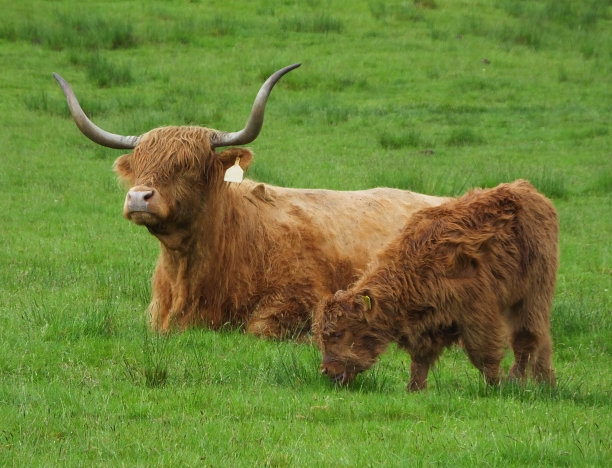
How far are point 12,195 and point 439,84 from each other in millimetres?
8112

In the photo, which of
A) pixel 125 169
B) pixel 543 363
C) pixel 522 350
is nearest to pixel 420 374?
pixel 522 350

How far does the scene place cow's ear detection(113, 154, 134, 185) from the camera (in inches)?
307

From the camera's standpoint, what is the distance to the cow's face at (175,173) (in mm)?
7284

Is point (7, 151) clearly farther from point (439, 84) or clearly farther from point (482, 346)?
point (482, 346)

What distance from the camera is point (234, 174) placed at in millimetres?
7570

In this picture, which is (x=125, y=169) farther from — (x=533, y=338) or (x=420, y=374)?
(x=533, y=338)

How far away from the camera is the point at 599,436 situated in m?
4.81

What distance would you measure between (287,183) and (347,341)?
7124 millimetres

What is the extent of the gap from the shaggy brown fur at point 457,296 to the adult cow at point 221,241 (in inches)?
67.7

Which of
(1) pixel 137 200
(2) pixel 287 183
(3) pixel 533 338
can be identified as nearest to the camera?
(3) pixel 533 338

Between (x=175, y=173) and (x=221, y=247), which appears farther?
(x=221, y=247)

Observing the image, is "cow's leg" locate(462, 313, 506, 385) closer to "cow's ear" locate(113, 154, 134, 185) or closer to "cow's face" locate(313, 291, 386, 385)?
"cow's face" locate(313, 291, 386, 385)

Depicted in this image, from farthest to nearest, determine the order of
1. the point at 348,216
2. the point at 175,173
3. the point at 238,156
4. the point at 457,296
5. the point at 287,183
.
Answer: the point at 287,183 → the point at 348,216 → the point at 238,156 → the point at 175,173 → the point at 457,296

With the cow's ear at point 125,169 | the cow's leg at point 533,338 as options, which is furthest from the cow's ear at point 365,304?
the cow's ear at point 125,169
